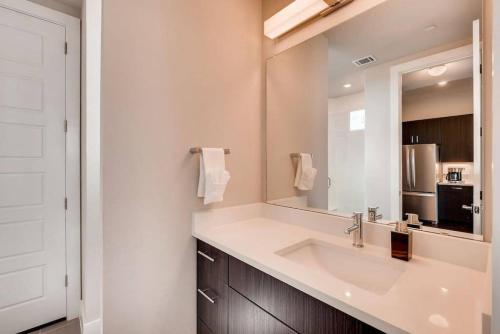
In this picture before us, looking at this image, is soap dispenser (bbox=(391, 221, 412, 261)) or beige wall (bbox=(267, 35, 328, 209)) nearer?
soap dispenser (bbox=(391, 221, 412, 261))

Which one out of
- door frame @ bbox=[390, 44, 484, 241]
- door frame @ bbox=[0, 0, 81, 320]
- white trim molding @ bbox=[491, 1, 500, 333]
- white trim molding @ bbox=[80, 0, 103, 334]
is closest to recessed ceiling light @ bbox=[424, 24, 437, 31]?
door frame @ bbox=[390, 44, 484, 241]

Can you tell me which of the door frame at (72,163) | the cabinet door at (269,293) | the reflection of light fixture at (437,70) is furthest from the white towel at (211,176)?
the door frame at (72,163)

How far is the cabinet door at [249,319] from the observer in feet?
2.92

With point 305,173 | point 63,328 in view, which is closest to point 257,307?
point 305,173

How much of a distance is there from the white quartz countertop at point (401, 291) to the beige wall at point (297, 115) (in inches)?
18.2

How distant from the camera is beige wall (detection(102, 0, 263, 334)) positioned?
1.10 m

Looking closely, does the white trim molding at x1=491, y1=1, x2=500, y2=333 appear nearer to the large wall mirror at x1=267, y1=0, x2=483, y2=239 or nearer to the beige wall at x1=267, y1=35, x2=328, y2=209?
the large wall mirror at x1=267, y1=0, x2=483, y2=239

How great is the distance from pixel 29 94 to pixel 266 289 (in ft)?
6.56

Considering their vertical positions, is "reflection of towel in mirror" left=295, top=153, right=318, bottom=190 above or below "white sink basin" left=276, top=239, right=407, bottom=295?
above

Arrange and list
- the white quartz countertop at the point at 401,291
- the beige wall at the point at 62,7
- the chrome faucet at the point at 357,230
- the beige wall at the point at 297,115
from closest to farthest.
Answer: the white quartz countertop at the point at 401,291
the chrome faucet at the point at 357,230
the beige wall at the point at 297,115
the beige wall at the point at 62,7

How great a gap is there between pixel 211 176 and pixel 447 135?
1.10 m

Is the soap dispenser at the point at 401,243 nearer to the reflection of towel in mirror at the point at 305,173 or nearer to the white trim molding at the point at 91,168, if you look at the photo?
the reflection of towel in mirror at the point at 305,173

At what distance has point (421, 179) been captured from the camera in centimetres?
107

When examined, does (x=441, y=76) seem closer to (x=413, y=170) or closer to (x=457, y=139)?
(x=457, y=139)
